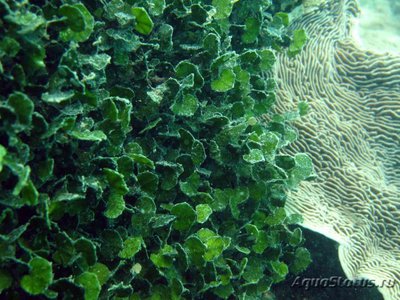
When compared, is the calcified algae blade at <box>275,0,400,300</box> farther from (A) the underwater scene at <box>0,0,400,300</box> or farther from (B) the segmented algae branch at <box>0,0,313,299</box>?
(B) the segmented algae branch at <box>0,0,313,299</box>

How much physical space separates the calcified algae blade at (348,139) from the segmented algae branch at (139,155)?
62 cm

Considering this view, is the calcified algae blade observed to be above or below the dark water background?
above

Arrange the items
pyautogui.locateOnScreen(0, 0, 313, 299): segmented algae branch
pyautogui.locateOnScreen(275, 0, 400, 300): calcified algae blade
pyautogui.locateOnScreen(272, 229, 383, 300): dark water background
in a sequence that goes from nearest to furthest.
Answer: pyautogui.locateOnScreen(0, 0, 313, 299): segmented algae branch, pyautogui.locateOnScreen(275, 0, 400, 300): calcified algae blade, pyautogui.locateOnScreen(272, 229, 383, 300): dark water background

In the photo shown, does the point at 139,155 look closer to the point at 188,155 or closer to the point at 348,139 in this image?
the point at 188,155

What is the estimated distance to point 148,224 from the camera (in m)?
2.02

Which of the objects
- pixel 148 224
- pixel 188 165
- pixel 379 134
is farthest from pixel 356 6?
pixel 148 224

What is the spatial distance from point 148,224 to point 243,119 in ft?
3.57

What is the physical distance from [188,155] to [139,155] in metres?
0.39

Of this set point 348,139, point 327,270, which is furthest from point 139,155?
point 348,139

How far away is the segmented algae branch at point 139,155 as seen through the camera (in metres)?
1.55

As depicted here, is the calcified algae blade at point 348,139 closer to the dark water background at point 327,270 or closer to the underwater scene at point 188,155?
the underwater scene at point 188,155

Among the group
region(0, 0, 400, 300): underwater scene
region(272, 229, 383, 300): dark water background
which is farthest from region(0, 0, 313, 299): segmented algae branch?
region(272, 229, 383, 300): dark water background

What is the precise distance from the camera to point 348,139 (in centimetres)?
357

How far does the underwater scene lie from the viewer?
1594 mm
